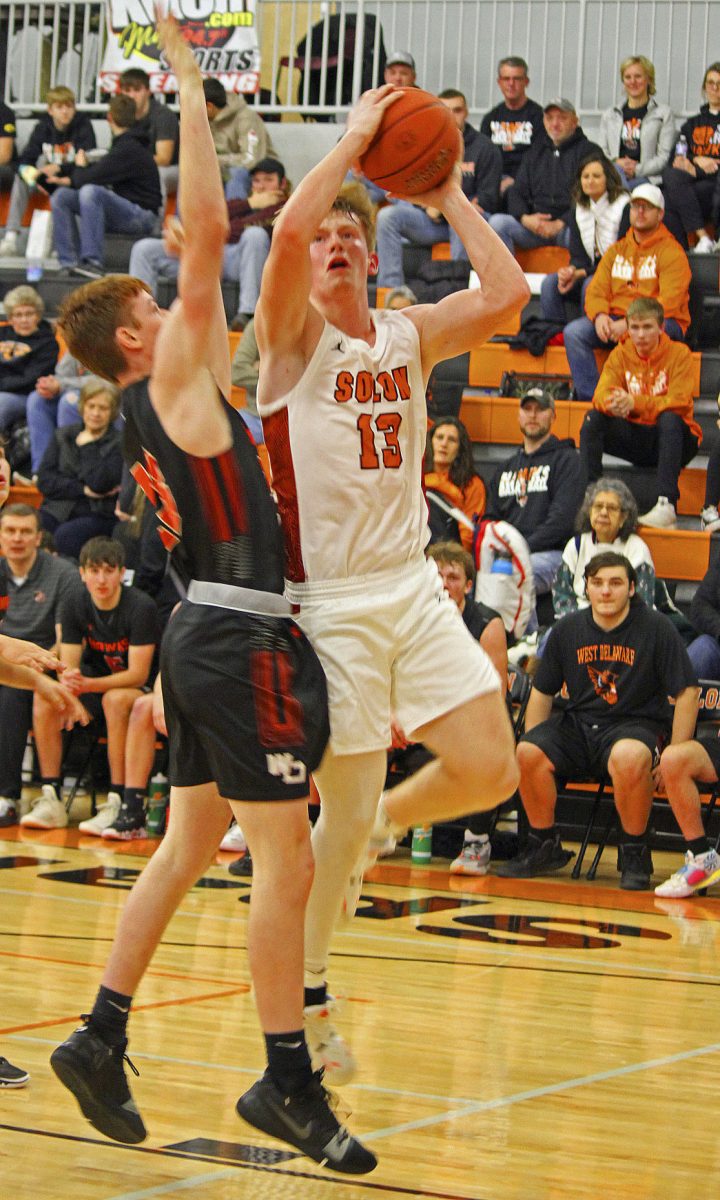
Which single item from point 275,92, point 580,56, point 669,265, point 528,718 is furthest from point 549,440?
point 275,92

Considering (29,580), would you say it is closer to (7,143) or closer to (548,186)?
(548,186)

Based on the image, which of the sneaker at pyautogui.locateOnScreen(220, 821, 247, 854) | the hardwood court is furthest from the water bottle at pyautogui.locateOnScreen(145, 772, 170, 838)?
the hardwood court

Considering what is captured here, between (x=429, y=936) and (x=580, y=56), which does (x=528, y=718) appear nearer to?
(x=429, y=936)

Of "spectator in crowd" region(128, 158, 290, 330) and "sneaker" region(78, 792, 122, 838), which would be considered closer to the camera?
"sneaker" region(78, 792, 122, 838)

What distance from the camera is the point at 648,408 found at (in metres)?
10.4

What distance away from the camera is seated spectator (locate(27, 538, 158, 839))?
8906 mm

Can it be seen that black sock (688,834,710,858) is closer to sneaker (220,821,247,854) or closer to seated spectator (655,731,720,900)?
seated spectator (655,731,720,900)

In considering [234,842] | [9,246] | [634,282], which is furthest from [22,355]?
[234,842]

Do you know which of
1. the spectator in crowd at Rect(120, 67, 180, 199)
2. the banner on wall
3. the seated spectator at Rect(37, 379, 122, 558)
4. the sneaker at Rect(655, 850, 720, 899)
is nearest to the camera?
the sneaker at Rect(655, 850, 720, 899)

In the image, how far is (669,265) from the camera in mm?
11062

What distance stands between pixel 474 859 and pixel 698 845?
1.14 m

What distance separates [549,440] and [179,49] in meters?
7.21

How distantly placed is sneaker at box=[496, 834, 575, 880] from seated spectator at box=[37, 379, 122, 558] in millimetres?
4048

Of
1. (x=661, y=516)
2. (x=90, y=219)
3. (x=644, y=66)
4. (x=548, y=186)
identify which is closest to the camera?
(x=661, y=516)
